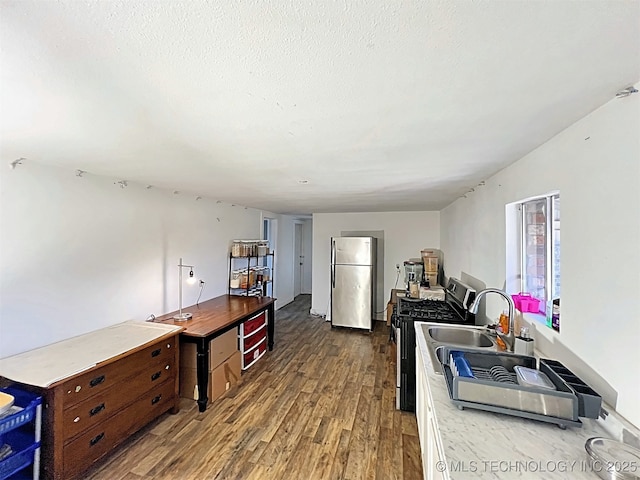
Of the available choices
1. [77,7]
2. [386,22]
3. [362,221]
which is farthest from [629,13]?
[362,221]

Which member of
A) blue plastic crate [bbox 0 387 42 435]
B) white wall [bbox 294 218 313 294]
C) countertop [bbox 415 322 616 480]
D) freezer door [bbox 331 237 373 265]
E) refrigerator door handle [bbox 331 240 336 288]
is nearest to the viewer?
countertop [bbox 415 322 616 480]

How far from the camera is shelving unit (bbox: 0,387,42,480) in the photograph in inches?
60.4

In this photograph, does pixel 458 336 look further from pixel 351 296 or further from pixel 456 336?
pixel 351 296

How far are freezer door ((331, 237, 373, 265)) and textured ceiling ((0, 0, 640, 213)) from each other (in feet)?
11.1

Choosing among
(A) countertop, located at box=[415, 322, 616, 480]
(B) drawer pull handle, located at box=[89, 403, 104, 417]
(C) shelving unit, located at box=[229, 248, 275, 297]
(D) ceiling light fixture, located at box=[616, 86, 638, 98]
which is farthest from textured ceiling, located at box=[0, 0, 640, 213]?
(C) shelving unit, located at box=[229, 248, 275, 297]

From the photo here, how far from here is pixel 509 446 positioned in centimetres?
104

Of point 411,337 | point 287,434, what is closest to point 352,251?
point 411,337

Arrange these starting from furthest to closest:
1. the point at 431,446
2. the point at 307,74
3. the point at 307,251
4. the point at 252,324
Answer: the point at 307,251 < the point at 252,324 < the point at 431,446 < the point at 307,74

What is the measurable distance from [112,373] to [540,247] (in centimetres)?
308

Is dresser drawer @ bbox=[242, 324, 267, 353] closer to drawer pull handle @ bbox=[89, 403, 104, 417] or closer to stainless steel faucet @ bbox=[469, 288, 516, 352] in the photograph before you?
drawer pull handle @ bbox=[89, 403, 104, 417]

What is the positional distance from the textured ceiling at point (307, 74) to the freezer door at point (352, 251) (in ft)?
11.1

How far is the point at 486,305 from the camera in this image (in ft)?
8.34

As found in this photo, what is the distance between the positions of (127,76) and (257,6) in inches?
21.9

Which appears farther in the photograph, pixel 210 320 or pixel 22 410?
pixel 210 320
